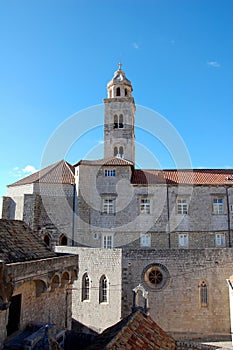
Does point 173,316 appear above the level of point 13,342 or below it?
below

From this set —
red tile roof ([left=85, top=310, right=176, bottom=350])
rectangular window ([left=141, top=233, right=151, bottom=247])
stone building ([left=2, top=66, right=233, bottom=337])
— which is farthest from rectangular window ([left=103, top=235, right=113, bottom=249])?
red tile roof ([left=85, top=310, right=176, bottom=350])

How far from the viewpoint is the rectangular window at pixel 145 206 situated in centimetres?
2627

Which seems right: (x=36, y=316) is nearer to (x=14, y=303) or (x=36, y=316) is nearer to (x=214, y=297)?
(x=14, y=303)

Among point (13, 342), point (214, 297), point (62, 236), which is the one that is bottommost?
point (214, 297)

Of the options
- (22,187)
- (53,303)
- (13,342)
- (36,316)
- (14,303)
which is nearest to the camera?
(13,342)

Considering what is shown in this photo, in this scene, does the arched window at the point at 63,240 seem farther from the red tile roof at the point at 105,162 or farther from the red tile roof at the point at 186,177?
the red tile roof at the point at 186,177

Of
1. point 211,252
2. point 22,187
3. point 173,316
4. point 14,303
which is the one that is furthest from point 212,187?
point 14,303

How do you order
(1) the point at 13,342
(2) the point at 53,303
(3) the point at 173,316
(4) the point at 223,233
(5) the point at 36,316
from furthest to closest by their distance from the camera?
1. (4) the point at 223,233
2. (3) the point at 173,316
3. (2) the point at 53,303
4. (5) the point at 36,316
5. (1) the point at 13,342

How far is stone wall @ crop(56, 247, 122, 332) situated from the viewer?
19.3 meters

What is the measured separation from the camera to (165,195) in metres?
26.5

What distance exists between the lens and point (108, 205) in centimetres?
2627

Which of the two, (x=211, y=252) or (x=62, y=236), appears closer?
(x=211, y=252)

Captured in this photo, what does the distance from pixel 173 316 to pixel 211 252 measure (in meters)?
4.89

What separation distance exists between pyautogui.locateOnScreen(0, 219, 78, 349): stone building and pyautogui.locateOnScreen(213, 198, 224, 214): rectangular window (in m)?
18.1
